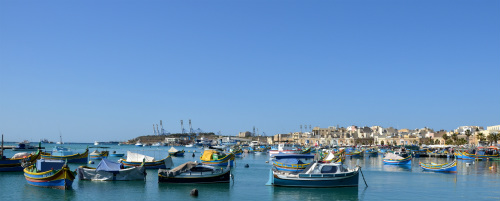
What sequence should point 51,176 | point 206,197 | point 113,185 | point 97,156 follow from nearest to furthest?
point 206,197 → point 51,176 → point 113,185 → point 97,156

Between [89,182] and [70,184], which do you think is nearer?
[70,184]

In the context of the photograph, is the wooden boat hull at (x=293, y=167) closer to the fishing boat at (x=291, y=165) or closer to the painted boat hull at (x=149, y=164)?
the fishing boat at (x=291, y=165)

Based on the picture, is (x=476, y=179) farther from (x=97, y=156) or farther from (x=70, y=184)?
(x=97, y=156)

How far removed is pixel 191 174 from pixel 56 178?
9.86m

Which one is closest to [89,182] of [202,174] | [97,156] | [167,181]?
[167,181]

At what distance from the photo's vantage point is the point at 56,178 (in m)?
33.0

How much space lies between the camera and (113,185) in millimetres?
36281

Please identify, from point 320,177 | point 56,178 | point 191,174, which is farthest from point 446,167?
point 56,178

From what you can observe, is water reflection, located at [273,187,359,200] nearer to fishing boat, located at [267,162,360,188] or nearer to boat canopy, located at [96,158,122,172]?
fishing boat, located at [267,162,360,188]

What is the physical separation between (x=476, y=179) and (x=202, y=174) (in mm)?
27810

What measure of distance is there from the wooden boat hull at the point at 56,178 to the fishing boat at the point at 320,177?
1485 cm

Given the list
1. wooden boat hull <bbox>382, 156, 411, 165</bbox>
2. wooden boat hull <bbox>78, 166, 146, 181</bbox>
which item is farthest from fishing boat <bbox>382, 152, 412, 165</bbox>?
wooden boat hull <bbox>78, 166, 146, 181</bbox>

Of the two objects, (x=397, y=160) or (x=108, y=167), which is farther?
(x=397, y=160)

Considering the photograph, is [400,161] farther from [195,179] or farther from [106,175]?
[106,175]
